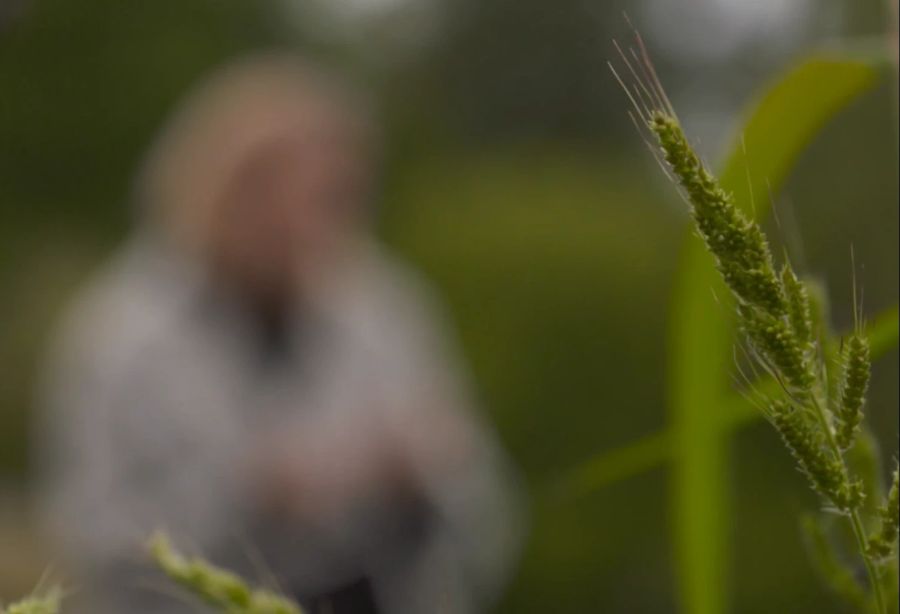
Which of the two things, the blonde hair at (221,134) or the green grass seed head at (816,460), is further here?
the blonde hair at (221,134)

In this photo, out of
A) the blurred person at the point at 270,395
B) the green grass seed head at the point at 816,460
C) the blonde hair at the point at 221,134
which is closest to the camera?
the green grass seed head at the point at 816,460

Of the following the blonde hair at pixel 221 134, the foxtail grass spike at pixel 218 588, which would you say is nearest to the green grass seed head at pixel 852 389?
the foxtail grass spike at pixel 218 588

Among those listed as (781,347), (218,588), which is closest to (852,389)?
(781,347)

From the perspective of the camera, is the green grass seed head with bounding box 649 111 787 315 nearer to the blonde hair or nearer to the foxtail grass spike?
the foxtail grass spike

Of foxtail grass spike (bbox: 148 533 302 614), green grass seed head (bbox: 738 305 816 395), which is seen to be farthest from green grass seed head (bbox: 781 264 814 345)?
foxtail grass spike (bbox: 148 533 302 614)

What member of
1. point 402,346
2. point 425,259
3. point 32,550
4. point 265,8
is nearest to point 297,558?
point 402,346

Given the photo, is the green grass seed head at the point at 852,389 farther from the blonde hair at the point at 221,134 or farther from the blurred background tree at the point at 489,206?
the blurred background tree at the point at 489,206
